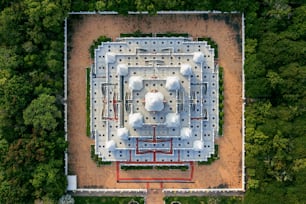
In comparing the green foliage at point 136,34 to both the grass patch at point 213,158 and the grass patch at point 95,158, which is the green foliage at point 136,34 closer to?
the grass patch at point 95,158

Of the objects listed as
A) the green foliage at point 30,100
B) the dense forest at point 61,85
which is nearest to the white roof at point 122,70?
the dense forest at point 61,85

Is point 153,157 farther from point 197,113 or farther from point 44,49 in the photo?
point 44,49

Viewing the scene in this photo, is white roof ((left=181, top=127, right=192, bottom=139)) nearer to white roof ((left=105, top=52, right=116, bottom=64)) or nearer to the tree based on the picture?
white roof ((left=105, top=52, right=116, bottom=64))

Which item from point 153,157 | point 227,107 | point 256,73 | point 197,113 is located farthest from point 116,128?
point 256,73

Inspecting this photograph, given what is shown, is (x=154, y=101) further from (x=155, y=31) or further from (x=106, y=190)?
(x=106, y=190)

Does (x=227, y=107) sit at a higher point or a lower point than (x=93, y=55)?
lower

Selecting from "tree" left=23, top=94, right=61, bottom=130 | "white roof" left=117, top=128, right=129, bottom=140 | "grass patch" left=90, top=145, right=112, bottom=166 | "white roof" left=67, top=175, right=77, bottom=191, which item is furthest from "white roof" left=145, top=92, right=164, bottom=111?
"white roof" left=67, top=175, right=77, bottom=191
